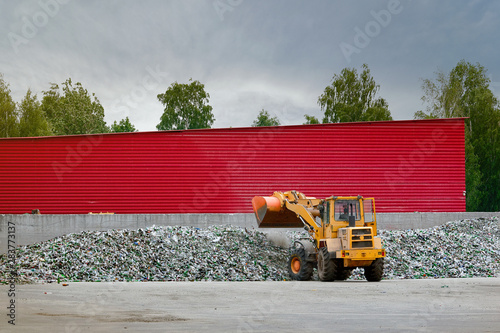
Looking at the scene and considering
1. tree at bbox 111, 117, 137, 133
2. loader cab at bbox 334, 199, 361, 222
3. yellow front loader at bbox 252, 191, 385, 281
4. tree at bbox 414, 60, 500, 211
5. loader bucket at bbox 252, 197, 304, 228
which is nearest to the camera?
yellow front loader at bbox 252, 191, 385, 281

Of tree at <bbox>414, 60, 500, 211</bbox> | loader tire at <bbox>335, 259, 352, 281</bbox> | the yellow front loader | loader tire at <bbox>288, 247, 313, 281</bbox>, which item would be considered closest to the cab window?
the yellow front loader

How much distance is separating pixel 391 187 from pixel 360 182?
1432mm

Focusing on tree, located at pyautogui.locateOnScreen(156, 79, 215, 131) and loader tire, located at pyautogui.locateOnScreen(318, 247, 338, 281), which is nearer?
loader tire, located at pyautogui.locateOnScreen(318, 247, 338, 281)

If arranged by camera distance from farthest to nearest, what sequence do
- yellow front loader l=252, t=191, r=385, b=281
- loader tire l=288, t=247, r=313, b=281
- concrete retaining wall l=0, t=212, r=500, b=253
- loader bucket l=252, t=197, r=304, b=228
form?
concrete retaining wall l=0, t=212, r=500, b=253 < loader bucket l=252, t=197, r=304, b=228 < loader tire l=288, t=247, r=313, b=281 < yellow front loader l=252, t=191, r=385, b=281

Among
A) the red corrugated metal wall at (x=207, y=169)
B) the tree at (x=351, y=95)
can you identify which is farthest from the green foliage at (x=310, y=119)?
the red corrugated metal wall at (x=207, y=169)

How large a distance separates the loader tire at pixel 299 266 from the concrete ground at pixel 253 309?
5.95 ft

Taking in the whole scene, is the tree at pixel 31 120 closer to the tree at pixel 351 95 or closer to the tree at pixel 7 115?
the tree at pixel 7 115

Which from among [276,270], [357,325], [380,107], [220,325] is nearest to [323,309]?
[357,325]

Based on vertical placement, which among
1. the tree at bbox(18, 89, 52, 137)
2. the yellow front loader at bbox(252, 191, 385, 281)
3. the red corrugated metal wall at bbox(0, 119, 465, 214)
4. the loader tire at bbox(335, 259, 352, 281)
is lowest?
the loader tire at bbox(335, 259, 352, 281)

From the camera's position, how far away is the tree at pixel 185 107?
2313 inches

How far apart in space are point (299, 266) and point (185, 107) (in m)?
46.0

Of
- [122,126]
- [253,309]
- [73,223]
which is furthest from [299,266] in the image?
[122,126]

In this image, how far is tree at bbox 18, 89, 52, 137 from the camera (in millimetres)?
48812

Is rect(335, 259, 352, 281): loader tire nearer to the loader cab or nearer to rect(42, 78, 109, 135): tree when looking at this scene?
the loader cab
